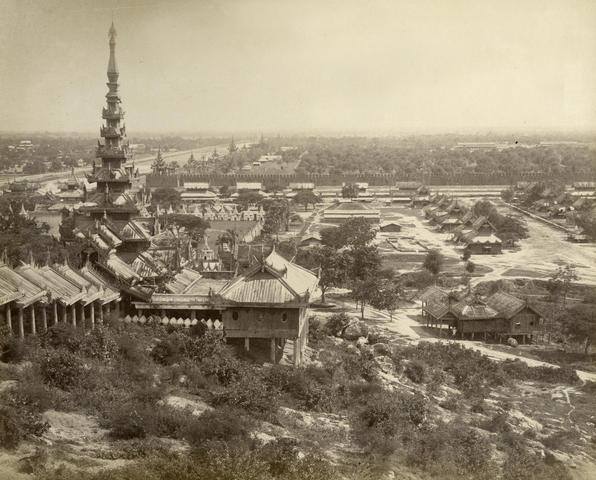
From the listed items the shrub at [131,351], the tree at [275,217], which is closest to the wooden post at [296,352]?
the shrub at [131,351]

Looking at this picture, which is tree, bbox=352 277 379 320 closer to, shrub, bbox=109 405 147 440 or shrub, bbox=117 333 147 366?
shrub, bbox=117 333 147 366

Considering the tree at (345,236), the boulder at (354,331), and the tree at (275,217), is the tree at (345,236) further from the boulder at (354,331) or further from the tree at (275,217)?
the boulder at (354,331)

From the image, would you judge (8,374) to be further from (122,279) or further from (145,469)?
(122,279)

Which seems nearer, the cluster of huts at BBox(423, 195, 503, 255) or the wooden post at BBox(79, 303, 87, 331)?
the wooden post at BBox(79, 303, 87, 331)

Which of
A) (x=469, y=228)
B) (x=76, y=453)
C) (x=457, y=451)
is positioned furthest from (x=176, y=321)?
(x=469, y=228)

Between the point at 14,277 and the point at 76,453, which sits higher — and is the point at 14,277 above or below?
above

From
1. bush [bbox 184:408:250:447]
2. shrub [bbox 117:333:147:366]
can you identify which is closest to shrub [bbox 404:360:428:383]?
shrub [bbox 117:333:147:366]

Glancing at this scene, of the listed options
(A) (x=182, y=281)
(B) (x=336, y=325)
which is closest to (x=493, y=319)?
(B) (x=336, y=325)
